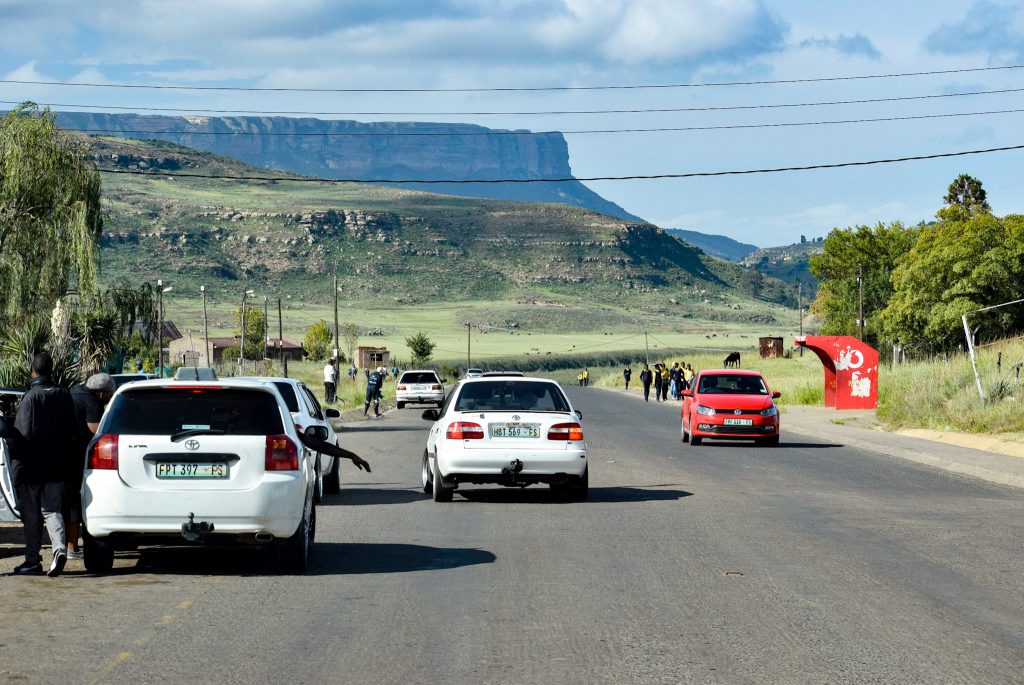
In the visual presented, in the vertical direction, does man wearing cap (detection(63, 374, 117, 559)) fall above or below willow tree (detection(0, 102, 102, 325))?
below

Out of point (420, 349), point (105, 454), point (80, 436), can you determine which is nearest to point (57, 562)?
point (105, 454)

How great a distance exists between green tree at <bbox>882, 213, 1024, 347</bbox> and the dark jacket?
70294 millimetres

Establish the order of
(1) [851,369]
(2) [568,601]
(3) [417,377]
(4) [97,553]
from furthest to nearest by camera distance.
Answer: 1. (3) [417,377]
2. (1) [851,369]
3. (4) [97,553]
4. (2) [568,601]

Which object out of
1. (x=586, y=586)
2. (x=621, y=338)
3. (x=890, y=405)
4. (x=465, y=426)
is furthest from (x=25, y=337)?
(x=621, y=338)

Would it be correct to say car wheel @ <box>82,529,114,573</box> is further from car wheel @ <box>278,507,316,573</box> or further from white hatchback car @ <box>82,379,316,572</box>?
car wheel @ <box>278,507,316,573</box>

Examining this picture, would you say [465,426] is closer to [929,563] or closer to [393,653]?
[929,563]

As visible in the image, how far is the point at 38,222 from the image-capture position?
3600cm

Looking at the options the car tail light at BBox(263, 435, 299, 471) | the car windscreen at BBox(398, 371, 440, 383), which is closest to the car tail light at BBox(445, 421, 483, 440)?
the car tail light at BBox(263, 435, 299, 471)

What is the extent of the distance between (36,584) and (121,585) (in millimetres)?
642

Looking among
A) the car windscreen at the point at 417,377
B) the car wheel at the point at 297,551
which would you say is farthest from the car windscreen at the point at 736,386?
the car windscreen at the point at 417,377

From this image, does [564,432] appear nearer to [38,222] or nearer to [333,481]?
[333,481]

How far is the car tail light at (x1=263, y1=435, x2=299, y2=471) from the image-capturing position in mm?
11242

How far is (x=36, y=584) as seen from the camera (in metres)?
10.8

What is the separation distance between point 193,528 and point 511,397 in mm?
7532
